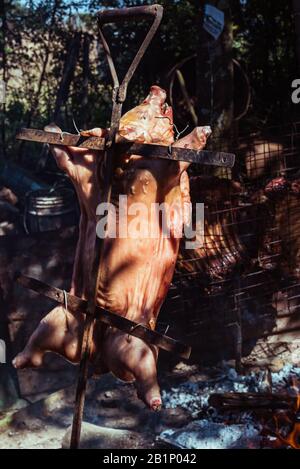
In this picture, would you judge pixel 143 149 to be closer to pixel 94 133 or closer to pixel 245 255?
pixel 94 133

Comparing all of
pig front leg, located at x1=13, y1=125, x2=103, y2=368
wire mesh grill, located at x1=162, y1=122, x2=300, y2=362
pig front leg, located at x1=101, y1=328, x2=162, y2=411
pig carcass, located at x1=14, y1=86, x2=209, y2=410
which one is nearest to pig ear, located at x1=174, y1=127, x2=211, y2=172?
pig carcass, located at x1=14, y1=86, x2=209, y2=410

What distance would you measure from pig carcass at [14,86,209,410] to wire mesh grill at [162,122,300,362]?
105 centimetres

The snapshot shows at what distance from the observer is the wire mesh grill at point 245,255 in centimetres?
518

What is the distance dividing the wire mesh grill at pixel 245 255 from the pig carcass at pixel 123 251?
105 centimetres

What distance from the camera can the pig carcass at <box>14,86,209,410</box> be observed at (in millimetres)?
3918

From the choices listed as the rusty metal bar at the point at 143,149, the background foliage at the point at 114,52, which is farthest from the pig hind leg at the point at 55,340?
the background foliage at the point at 114,52

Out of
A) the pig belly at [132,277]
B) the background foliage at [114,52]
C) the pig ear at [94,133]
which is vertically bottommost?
the pig belly at [132,277]

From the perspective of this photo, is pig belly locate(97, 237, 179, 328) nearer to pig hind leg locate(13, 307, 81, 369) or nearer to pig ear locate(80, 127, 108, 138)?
pig hind leg locate(13, 307, 81, 369)

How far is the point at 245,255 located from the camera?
5324mm

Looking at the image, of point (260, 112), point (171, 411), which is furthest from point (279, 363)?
point (260, 112)

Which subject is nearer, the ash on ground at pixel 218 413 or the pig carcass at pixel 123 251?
the pig carcass at pixel 123 251

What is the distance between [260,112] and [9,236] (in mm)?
4851

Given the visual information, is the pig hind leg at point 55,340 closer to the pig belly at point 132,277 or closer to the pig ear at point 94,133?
the pig belly at point 132,277

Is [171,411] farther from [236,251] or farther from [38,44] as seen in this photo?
[38,44]
